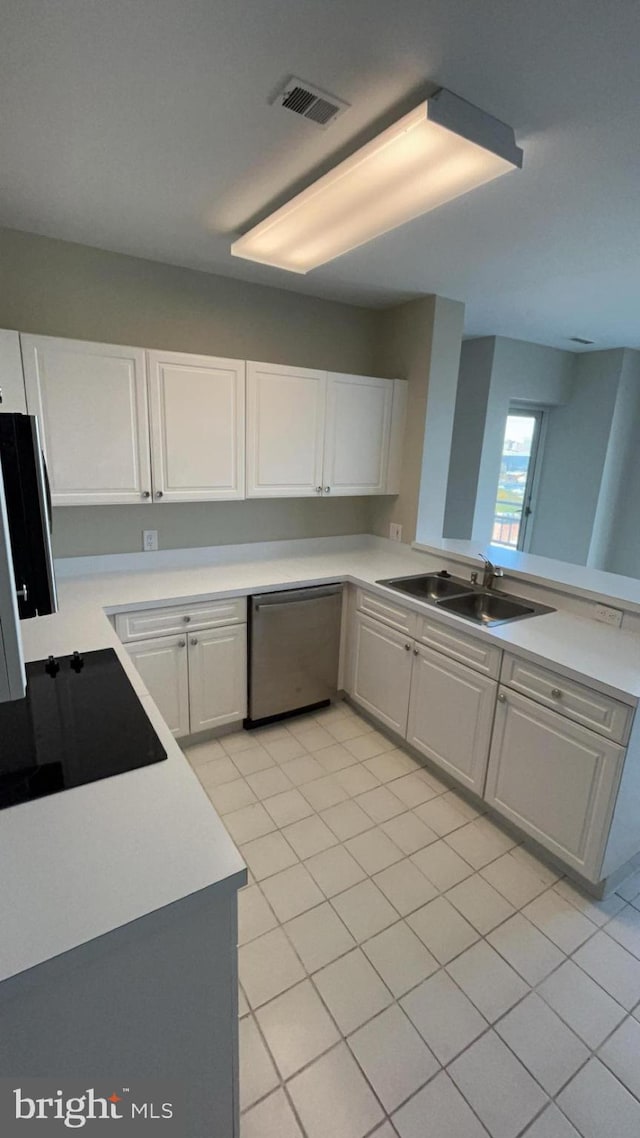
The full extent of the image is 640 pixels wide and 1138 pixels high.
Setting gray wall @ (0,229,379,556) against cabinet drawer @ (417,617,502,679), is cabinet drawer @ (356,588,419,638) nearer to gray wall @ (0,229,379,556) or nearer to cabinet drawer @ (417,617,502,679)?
cabinet drawer @ (417,617,502,679)

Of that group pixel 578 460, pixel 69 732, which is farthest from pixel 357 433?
pixel 578 460

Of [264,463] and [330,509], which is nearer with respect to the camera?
[264,463]

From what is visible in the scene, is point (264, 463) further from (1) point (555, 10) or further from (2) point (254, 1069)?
(2) point (254, 1069)

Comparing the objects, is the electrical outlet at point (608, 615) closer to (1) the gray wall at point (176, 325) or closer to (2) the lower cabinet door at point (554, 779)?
(2) the lower cabinet door at point (554, 779)

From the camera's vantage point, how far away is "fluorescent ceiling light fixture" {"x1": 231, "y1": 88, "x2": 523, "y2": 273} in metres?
1.26

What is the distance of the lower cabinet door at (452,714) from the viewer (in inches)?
85.9

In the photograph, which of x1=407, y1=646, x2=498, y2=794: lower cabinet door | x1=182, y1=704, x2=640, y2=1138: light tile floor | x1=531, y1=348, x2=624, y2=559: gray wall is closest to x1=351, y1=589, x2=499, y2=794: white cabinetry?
x1=407, y1=646, x2=498, y2=794: lower cabinet door

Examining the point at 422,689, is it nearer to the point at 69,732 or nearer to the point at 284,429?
the point at 284,429

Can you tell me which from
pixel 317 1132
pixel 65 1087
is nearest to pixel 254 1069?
pixel 317 1132

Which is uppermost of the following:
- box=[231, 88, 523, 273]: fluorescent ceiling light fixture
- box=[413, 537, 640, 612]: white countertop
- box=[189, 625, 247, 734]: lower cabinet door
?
box=[231, 88, 523, 273]: fluorescent ceiling light fixture

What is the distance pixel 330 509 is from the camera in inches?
135

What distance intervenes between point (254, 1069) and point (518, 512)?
16.4ft

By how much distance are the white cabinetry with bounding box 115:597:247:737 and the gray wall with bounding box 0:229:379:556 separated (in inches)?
23.4

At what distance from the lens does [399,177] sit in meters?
1.47
